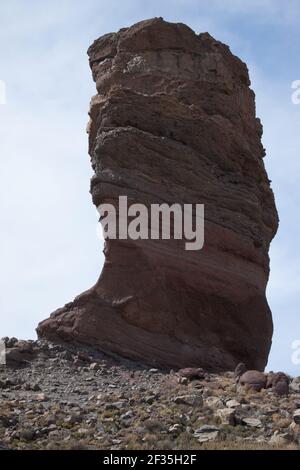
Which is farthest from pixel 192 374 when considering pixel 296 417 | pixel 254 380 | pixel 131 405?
pixel 296 417

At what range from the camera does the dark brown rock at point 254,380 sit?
22672mm

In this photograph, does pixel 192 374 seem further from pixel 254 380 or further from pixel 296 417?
pixel 296 417

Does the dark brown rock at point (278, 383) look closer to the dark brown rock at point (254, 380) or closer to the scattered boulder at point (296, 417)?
the dark brown rock at point (254, 380)

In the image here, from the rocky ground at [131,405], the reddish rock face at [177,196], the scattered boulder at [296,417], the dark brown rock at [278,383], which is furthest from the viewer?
the reddish rock face at [177,196]

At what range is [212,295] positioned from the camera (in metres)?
27.3

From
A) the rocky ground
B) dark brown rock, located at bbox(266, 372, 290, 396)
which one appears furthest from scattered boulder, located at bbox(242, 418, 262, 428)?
dark brown rock, located at bbox(266, 372, 290, 396)

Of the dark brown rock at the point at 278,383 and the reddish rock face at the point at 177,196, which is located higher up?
the reddish rock face at the point at 177,196

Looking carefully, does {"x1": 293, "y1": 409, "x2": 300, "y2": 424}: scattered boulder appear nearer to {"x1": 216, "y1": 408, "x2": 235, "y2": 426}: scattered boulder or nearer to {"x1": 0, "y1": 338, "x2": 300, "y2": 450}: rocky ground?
{"x1": 0, "y1": 338, "x2": 300, "y2": 450}: rocky ground

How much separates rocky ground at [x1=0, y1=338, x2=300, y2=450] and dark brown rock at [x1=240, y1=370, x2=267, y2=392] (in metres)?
0.03

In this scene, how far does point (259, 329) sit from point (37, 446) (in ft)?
40.2

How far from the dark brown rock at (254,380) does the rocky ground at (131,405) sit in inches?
1.1

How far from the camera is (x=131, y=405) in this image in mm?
20781

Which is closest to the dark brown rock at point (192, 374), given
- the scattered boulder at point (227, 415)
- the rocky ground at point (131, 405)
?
the rocky ground at point (131, 405)

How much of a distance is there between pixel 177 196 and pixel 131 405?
8.89 m
